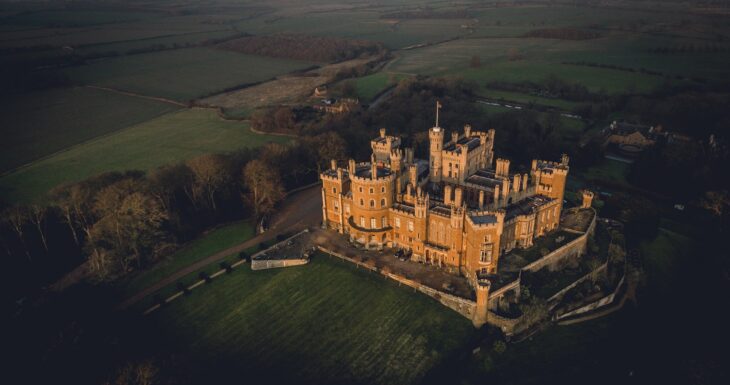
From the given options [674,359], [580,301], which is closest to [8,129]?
[580,301]

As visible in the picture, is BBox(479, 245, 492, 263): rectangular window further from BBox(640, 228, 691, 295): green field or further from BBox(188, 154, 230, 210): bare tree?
BBox(188, 154, 230, 210): bare tree

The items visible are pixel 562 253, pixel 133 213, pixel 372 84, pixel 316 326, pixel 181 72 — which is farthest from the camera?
pixel 181 72

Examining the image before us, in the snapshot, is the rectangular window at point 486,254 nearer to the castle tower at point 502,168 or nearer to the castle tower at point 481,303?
the castle tower at point 481,303

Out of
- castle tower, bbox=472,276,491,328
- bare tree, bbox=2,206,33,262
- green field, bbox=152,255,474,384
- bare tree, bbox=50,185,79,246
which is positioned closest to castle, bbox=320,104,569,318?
castle tower, bbox=472,276,491,328

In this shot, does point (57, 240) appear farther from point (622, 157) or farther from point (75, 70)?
point (75, 70)

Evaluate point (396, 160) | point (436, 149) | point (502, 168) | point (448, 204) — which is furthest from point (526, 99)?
point (448, 204)

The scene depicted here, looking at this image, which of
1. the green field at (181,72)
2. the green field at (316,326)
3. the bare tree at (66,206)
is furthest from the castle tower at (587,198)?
the green field at (181,72)

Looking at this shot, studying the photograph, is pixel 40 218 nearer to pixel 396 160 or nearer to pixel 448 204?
pixel 396 160
